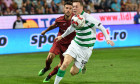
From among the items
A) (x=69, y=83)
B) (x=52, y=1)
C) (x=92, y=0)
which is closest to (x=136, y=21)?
(x=92, y=0)

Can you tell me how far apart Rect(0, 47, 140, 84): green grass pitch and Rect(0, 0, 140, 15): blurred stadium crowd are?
4714 millimetres

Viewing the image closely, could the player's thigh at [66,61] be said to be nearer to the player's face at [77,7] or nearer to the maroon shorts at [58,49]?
the player's face at [77,7]

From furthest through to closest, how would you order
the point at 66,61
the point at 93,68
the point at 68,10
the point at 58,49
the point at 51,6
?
the point at 51,6 → the point at 93,68 → the point at 58,49 → the point at 68,10 → the point at 66,61

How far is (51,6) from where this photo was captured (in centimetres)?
2348

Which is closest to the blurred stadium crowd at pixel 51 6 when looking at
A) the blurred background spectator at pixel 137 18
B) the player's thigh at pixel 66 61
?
the blurred background spectator at pixel 137 18

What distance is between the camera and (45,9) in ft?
75.5

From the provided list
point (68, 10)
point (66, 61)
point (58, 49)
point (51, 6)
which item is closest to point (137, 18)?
point (51, 6)

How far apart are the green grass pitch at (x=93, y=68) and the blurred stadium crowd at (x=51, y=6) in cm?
471

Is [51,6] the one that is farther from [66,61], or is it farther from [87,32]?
[66,61]

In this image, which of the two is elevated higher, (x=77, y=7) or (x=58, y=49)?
(x=77, y=7)

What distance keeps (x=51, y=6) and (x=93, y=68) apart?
10913mm

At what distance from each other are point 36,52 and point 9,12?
13.6 ft

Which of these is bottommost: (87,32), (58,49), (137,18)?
(137,18)

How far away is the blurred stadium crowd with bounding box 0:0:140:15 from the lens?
855 inches
